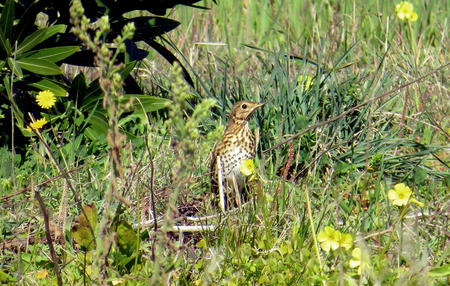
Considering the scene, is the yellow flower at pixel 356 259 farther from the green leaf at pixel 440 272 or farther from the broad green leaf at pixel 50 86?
the broad green leaf at pixel 50 86

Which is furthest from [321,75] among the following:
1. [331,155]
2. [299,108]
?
[331,155]

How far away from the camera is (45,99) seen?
475cm

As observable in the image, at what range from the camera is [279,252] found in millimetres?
3303

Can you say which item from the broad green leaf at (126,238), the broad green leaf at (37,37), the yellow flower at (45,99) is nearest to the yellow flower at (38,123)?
the yellow flower at (45,99)

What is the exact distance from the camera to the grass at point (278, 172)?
3133 mm

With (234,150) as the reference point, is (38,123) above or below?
above

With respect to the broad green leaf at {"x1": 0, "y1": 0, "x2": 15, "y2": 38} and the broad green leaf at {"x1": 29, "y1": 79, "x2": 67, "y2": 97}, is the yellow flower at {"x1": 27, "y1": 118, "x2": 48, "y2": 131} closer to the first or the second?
the broad green leaf at {"x1": 29, "y1": 79, "x2": 67, "y2": 97}

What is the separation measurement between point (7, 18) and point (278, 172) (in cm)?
175

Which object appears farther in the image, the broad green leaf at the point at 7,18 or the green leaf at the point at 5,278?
the broad green leaf at the point at 7,18

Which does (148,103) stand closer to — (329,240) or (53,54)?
(53,54)

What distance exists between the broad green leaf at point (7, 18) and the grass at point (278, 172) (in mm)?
613

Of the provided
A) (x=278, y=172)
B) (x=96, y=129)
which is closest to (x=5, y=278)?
(x=96, y=129)

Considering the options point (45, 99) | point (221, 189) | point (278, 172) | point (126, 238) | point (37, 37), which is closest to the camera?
point (126, 238)

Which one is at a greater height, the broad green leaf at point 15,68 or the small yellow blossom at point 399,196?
the broad green leaf at point 15,68
